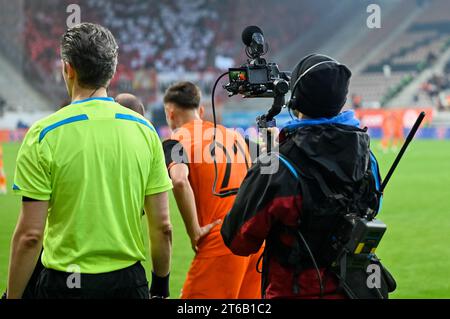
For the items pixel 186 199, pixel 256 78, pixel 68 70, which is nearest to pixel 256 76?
pixel 256 78

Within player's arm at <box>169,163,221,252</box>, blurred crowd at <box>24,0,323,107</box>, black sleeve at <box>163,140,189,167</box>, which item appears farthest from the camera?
blurred crowd at <box>24,0,323,107</box>

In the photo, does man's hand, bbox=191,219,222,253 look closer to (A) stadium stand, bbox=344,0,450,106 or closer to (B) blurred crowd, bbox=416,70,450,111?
(B) blurred crowd, bbox=416,70,450,111

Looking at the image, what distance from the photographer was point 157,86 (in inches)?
1576

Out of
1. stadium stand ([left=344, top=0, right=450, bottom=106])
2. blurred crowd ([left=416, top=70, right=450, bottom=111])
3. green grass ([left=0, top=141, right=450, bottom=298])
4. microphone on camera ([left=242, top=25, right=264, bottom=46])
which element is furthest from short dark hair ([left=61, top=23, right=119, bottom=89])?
stadium stand ([left=344, top=0, right=450, bottom=106])

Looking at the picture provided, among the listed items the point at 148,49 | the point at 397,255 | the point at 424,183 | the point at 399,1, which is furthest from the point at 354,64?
the point at 397,255

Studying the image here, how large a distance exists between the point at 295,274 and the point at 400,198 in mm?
Answer: 11496

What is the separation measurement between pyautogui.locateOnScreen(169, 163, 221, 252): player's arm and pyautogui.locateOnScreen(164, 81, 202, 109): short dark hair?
0.65 m

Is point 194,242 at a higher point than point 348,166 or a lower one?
lower

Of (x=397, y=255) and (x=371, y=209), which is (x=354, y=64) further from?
(x=371, y=209)

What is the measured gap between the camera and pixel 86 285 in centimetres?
321

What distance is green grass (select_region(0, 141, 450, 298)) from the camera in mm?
7754

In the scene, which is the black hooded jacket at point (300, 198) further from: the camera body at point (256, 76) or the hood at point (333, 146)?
the camera body at point (256, 76)

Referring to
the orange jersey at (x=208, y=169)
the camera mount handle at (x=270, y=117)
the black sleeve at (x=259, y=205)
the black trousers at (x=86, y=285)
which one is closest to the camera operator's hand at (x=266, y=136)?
the camera mount handle at (x=270, y=117)

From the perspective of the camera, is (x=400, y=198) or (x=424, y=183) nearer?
(x=400, y=198)
